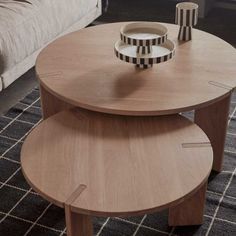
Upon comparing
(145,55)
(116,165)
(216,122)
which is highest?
(145,55)

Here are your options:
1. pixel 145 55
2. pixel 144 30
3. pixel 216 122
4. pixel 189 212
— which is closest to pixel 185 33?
pixel 144 30

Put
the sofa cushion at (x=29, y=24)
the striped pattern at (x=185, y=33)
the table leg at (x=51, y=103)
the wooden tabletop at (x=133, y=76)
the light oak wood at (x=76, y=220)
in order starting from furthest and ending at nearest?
the sofa cushion at (x=29, y=24), the striped pattern at (x=185, y=33), the table leg at (x=51, y=103), the wooden tabletop at (x=133, y=76), the light oak wood at (x=76, y=220)

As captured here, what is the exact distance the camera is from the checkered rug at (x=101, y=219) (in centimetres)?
174

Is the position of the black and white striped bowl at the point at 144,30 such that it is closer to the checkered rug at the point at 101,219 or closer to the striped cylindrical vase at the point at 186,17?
the striped cylindrical vase at the point at 186,17

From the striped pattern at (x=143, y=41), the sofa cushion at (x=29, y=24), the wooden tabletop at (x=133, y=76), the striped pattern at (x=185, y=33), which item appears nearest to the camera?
the wooden tabletop at (x=133, y=76)

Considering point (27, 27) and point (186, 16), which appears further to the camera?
point (27, 27)

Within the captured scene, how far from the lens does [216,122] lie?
191 cm

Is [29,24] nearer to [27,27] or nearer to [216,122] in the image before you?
[27,27]

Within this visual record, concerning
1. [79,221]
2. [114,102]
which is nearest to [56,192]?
[79,221]

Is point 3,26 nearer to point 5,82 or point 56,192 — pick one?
point 5,82

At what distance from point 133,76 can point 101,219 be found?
0.55 m

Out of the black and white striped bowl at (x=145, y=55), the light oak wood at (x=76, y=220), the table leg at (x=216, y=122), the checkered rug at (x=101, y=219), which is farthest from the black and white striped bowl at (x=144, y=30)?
the light oak wood at (x=76, y=220)

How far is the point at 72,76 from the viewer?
6.00ft

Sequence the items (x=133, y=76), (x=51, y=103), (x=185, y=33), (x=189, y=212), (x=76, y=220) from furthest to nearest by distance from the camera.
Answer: (x=185, y=33) → (x=51, y=103) → (x=133, y=76) → (x=189, y=212) → (x=76, y=220)
